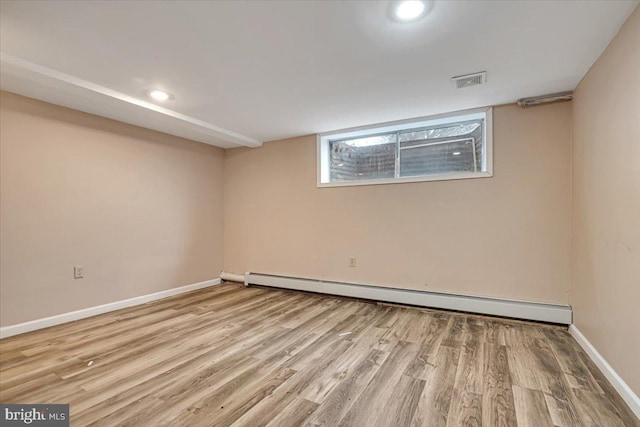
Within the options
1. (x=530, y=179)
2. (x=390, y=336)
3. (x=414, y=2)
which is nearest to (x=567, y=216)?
(x=530, y=179)

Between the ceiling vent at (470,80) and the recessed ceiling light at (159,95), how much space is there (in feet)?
8.69

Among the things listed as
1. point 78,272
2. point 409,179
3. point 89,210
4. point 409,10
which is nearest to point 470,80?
point 409,10

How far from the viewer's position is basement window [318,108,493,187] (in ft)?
10.5

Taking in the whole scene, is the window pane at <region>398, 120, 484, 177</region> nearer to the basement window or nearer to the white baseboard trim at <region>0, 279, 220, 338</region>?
the basement window

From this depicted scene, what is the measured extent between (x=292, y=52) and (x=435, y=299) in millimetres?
2870

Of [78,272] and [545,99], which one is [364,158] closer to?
[545,99]

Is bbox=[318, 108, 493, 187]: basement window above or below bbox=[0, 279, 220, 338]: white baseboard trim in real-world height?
above

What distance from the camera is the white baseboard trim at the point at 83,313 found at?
2.60m

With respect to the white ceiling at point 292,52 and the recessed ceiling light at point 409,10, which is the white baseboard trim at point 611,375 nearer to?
the white ceiling at point 292,52

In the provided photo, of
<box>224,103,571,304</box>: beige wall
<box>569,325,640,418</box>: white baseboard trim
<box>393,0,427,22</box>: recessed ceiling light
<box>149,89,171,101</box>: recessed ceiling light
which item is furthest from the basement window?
<box>149,89,171,101</box>: recessed ceiling light

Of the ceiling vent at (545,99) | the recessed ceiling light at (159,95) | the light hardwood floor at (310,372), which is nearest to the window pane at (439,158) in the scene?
the ceiling vent at (545,99)

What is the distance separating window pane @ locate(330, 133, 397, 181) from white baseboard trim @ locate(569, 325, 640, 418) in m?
2.34

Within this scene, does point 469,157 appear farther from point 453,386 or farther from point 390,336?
point 453,386

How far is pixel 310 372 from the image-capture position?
6.42 ft
